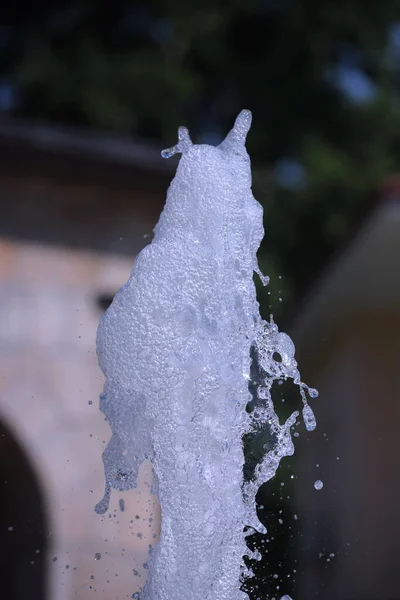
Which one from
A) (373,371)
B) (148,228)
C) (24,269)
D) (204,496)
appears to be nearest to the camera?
(204,496)

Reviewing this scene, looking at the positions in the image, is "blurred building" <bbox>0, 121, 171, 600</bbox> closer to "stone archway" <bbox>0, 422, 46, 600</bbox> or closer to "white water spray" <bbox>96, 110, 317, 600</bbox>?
"stone archway" <bbox>0, 422, 46, 600</bbox>

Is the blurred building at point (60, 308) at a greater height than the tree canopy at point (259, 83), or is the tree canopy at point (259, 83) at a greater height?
the tree canopy at point (259, 83)

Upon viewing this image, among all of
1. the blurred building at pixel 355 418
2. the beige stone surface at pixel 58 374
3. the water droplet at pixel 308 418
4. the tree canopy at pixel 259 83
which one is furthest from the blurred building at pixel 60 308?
the tree canopy at pixel 259 83

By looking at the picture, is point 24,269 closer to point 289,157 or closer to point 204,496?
point 204,496

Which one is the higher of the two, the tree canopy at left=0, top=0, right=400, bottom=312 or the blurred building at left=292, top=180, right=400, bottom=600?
the tree canopy at left=0, top=0, right=400, bottom=312

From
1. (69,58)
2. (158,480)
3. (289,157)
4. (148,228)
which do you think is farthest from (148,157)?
(289,157)

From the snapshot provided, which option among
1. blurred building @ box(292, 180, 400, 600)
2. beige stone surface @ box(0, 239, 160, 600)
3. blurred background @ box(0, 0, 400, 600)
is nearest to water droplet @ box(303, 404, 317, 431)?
blurred background @ box(0, 0, 400, 600)

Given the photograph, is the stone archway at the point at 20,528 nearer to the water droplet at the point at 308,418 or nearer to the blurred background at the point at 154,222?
the blurred background at the point at 154,222
